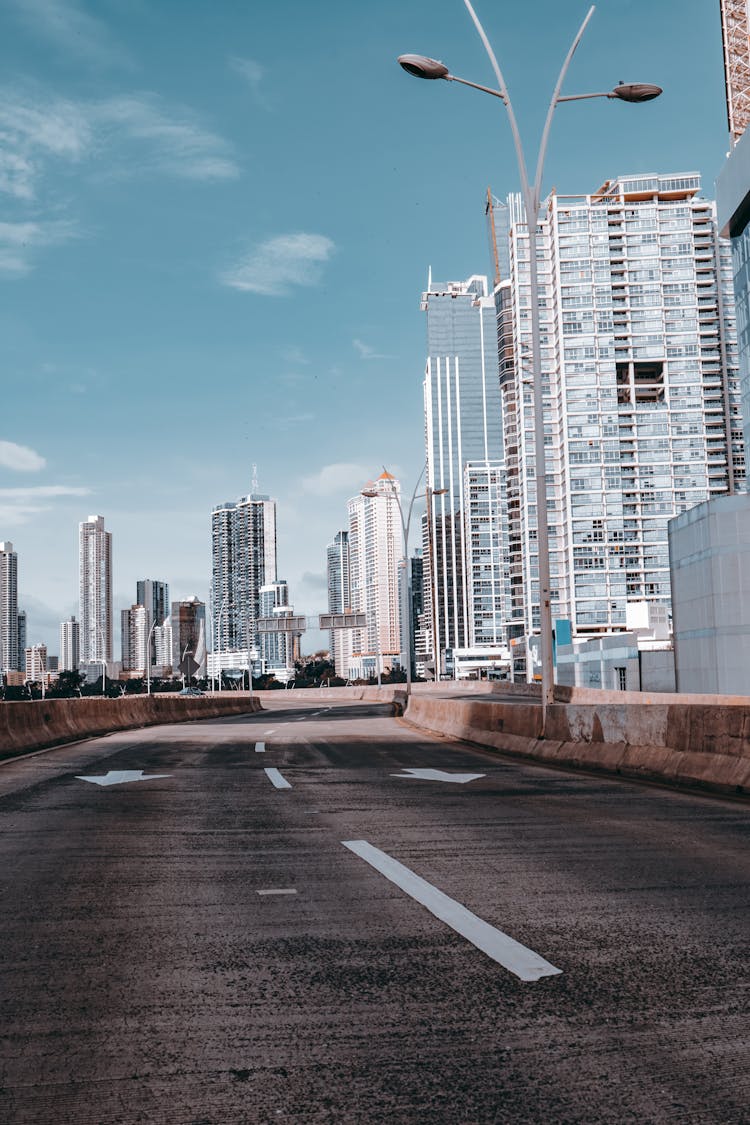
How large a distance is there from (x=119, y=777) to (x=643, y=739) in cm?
675

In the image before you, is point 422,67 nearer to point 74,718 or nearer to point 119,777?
point 119,777

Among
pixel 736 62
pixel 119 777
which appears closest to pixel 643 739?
pixel 119 777

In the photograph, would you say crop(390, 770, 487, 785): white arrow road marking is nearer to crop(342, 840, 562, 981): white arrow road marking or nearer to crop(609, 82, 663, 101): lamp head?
crop(342, 840, 562, 981): white arrow road marking

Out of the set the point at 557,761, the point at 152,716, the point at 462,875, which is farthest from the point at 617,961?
the point at 152,716

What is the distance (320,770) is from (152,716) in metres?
23.8

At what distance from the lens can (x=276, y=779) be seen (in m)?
13.7

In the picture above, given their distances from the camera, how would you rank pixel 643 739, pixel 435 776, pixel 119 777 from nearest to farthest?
pixel 643 739 < pixel 435 776 < pixel 119 777

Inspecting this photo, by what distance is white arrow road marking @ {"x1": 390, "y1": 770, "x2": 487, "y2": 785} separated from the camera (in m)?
13.3

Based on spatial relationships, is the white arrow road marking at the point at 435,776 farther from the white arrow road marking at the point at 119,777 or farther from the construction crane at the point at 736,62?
the construction crane at the point at 736,62

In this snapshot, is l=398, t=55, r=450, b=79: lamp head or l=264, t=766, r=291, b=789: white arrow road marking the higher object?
l=398, t=55, r=450, b=79: lamp head

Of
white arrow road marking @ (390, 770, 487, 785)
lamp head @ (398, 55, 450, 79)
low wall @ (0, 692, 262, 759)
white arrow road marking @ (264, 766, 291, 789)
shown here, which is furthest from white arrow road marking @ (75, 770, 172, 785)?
lamp head @ (398, 55, 450, 79)

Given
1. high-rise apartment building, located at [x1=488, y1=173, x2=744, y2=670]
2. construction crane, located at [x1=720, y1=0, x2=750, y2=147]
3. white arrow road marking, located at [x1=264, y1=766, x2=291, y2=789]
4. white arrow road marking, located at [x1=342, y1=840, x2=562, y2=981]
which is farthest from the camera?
high-rise apartment building, located at [x1=488, y1=173, x2=744, y2=670]

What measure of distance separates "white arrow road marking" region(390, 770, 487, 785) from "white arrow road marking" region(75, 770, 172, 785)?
3213 millimetres

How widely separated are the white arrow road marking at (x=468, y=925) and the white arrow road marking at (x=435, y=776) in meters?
6.10
